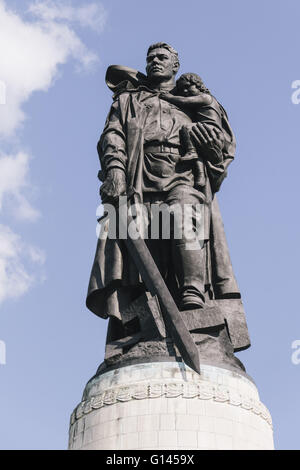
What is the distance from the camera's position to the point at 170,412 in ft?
37.6

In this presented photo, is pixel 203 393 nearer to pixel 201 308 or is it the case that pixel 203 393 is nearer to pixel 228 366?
pixel 228 366

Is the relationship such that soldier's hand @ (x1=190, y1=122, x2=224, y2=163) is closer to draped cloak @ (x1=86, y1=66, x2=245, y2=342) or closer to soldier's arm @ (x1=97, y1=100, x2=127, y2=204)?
draped cloak @ (x1=86, y1=66, x2=245, y2=342)

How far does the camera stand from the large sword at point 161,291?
39.9ft

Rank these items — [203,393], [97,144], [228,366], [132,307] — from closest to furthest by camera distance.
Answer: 1. [203,393]
2. [228,366]
3. [132,307]
4. [97,144]

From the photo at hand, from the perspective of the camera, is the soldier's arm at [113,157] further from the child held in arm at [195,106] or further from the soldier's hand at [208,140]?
the soldier's hand at [208,140]

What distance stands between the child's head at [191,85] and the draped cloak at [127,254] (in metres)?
0.61

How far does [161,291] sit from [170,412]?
2.10 m

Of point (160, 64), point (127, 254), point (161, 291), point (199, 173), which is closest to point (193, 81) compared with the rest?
point (160, 64)

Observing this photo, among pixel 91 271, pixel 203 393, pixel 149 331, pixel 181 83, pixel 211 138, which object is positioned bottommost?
pixel 203 393

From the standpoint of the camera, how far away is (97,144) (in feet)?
51.8

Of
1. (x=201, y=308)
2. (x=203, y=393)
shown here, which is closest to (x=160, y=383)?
(x=203, y=393)

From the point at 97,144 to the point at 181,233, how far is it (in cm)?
312

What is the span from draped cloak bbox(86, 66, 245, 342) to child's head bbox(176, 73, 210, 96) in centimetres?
61

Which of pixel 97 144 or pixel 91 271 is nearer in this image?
pixel 91 271
